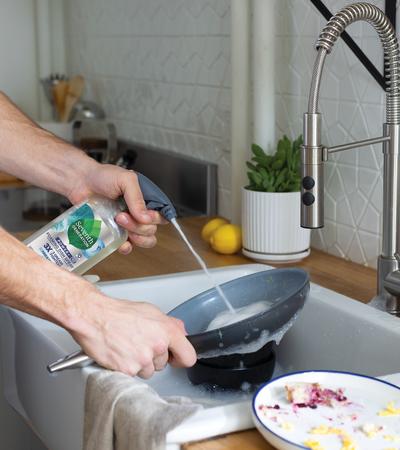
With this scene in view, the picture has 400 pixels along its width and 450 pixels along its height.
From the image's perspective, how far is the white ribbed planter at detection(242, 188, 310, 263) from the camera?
1.66m

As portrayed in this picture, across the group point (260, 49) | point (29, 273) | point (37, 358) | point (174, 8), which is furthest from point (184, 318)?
point (174, 8)

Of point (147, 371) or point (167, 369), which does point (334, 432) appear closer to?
point (147, 371)

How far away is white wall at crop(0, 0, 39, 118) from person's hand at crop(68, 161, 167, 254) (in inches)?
61.9

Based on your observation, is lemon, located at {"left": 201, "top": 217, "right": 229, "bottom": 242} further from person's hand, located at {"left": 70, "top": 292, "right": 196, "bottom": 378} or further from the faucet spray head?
person's hand, located at {"left": 70, "top": 292, "right": 196, "bottom": 378}

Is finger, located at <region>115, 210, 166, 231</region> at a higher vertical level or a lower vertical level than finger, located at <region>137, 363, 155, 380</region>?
higher

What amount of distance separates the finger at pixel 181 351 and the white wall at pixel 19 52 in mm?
1993

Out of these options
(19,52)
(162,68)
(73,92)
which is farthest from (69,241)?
(19,52)

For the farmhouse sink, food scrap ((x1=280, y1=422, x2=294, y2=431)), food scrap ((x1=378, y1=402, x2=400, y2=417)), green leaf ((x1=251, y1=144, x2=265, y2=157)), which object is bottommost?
the farmhouse sink

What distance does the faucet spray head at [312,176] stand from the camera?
1329 millimetres

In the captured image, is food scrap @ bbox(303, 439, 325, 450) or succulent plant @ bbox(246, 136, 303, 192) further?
succulent plant @ bbox(246, 136, 303, 192)

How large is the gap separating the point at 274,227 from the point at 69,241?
1.46 ft

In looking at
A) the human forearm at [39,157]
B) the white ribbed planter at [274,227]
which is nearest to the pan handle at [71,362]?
the human forearm at [39,157]

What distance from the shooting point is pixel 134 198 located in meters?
1.36

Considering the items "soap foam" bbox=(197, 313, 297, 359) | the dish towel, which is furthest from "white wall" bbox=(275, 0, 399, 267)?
the dish towel
